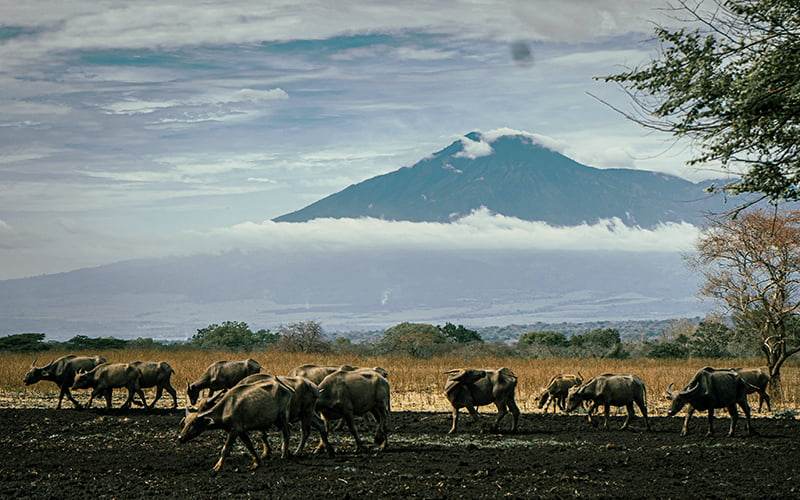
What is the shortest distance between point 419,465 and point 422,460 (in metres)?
0.55

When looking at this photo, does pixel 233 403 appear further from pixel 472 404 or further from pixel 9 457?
pixel 472 404

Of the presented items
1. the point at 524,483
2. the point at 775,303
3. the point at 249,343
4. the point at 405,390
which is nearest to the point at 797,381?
the point at 775,303

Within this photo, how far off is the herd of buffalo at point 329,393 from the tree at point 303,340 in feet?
89.3

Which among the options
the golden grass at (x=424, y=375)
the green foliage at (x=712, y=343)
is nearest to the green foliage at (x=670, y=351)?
the green foliage at (x=712, y=343)

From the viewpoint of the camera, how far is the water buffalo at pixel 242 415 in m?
12.8

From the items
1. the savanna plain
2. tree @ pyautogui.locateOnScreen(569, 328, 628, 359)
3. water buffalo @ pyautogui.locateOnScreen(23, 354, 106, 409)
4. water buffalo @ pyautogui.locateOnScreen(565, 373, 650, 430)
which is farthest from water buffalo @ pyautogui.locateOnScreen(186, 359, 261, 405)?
tree @ pyautogui.locateOnScreen(569, 328, 628, 359)

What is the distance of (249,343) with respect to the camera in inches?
2749

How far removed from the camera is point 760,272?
26234 mm

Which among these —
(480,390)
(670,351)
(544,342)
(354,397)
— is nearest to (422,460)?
(354,397)

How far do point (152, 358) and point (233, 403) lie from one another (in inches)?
982

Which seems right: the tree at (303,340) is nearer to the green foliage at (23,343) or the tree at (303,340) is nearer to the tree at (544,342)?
the tree at (544,342)

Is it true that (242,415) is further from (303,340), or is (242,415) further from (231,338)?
(231,338)

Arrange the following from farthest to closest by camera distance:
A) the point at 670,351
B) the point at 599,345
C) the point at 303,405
Result: the point at 599,345 → the point at 670,351 → the point at 303,405

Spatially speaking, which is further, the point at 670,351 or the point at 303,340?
the point at 670,351
